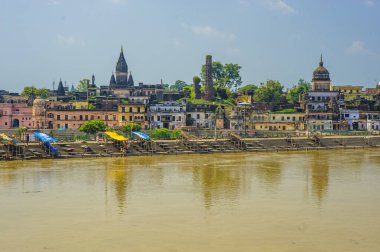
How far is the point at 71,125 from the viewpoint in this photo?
98688mm

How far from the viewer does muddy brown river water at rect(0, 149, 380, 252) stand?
27.3m

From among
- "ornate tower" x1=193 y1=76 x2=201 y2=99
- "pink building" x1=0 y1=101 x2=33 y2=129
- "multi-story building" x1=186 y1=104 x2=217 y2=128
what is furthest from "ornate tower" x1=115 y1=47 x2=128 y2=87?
"pink building" x1=0 y1=101 x2=33 y2=129

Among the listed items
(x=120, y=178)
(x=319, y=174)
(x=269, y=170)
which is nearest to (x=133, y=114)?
(x=269, y=170)

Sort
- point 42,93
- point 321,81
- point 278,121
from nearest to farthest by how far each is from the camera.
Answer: point 278,121 → point 321,81 → point 42,93

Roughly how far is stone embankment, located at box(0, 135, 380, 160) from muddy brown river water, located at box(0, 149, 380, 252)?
325cm

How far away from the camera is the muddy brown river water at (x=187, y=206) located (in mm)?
27281

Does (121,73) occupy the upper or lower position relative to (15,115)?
upper

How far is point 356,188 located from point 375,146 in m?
41.2

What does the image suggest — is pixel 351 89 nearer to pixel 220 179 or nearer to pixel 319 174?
pixel 319 174

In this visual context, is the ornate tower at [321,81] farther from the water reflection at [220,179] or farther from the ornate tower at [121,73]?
the water reflection at [220,179]

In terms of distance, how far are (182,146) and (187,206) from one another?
34.3 metres

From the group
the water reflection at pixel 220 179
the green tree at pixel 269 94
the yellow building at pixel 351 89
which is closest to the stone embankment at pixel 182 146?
the water reflection at pixel 220 179

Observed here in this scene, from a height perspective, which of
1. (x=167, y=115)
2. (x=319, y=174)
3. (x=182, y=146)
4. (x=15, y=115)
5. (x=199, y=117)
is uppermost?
(x=15, y=115)

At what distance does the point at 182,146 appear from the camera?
2734 inches
